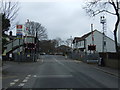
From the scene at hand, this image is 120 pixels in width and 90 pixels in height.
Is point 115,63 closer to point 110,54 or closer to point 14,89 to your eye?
point 110,54

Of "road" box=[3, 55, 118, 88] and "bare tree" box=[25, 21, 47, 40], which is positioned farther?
"bare tree" box=[25, 21, 47, 40]

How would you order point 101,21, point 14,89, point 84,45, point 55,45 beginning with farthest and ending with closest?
point 55,45 < point 84,45 < point 101,21 < point 14,89

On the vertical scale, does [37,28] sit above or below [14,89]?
above

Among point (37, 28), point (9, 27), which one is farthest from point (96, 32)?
point (9, 27)

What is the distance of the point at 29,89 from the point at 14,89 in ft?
2.36

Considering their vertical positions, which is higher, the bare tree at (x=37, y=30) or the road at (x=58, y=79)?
the bare tree at (x=37, y=30)

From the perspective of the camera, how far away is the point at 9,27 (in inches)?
950

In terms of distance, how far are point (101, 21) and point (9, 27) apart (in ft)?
70.4

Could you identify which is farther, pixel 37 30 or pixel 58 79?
pixel 37 30

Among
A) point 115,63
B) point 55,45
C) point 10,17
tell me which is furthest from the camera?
point 55,45

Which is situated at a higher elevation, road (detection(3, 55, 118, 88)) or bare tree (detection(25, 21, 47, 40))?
bare tree (detection(25, 21, 47, 40))

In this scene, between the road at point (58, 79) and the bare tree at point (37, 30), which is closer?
the road at point (58, 79)

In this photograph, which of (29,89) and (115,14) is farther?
(115,14)

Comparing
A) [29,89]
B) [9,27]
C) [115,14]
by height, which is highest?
[115,14]
